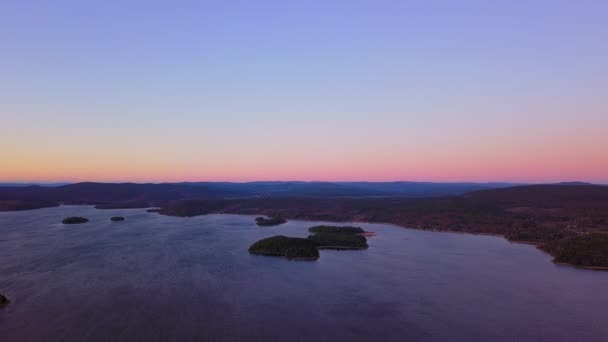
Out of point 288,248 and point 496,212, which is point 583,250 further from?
point 496,212

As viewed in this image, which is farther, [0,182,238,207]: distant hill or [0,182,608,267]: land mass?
[0,182,238,207]: distant hill

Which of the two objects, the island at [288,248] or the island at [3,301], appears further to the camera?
the island at [288,248]

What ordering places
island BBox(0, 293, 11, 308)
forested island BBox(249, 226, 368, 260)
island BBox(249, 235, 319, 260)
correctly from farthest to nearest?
forested island BBox(249, 226, 368, 260)
island BBox(249, 235, 319, 260)
island BBox(0, 293, 11, 308)

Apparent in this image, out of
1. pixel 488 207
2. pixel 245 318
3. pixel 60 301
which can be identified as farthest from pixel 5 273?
pixel 488 207

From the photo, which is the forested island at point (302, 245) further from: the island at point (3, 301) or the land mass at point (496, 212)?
the island at point (3, 301)

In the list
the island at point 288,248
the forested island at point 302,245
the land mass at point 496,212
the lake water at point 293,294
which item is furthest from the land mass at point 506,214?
the island at point 288,248

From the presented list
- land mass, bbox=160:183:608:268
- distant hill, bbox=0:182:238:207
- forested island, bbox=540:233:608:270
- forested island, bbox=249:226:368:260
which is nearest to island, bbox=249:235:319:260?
forested island, bbox=249:226:368:260

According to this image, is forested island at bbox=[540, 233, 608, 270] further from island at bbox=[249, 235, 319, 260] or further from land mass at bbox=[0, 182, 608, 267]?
island at bbox=[249, 235, 319, 260]
